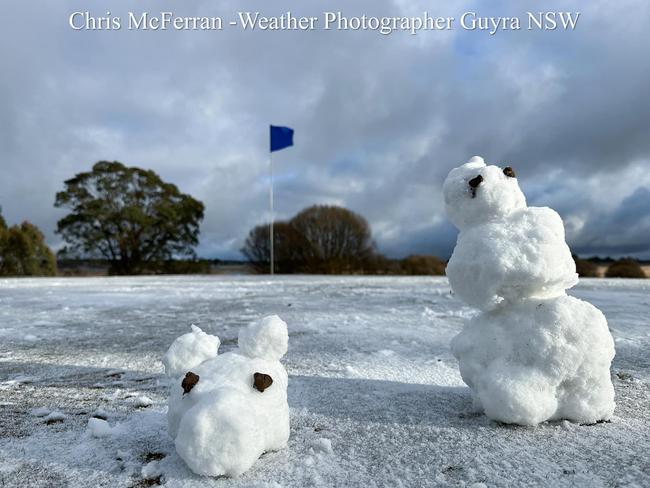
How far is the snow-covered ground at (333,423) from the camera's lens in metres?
1.48

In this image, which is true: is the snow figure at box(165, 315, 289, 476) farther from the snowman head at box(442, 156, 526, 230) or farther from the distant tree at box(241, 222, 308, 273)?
the distant tree at box(241, 222, 308, 273)

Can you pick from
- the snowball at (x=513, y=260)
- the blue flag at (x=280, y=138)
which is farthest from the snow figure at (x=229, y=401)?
the blue flag at (x=280, y=138)

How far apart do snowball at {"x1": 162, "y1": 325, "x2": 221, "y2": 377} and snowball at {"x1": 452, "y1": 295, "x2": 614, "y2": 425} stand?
1.18 meters

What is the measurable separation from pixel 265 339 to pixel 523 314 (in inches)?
44.4

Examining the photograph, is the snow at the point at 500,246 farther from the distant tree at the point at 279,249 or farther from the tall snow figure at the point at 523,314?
the distant tree at the point at 279,249

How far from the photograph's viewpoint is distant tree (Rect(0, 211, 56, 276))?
18.1 meters

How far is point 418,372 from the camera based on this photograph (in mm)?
2760

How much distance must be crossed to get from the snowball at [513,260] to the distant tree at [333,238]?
63.8ft

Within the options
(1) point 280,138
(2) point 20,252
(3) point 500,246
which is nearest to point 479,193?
(3) point 500,246

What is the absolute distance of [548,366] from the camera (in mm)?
1854

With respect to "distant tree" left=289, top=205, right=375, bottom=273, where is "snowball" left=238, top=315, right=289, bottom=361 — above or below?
below

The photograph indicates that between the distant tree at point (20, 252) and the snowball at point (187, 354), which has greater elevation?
the distant tree at point (20, 252)

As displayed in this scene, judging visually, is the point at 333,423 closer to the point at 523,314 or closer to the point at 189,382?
the point at 189,382

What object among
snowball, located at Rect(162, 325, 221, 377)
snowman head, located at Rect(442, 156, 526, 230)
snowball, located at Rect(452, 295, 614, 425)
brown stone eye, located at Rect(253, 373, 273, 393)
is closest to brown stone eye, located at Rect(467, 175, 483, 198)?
snowman head, located at Rect(442, 156, 526, 230)
